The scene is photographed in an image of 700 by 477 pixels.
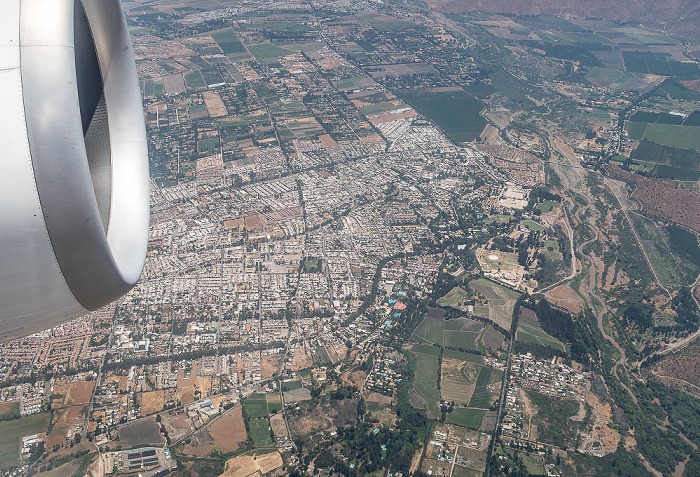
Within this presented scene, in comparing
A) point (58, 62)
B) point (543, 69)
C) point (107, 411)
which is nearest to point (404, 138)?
point (543, 69)

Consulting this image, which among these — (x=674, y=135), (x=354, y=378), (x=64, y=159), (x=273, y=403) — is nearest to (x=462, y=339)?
(x=354, y=378)

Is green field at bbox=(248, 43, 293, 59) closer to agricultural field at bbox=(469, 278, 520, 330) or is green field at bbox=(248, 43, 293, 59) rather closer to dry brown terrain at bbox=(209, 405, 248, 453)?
agricultural field at bbox=(469, 278, 520, 330)

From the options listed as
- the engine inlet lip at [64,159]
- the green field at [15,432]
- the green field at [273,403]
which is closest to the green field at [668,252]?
the green field at [273,403]

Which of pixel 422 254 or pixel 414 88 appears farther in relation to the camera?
pixel 414 88

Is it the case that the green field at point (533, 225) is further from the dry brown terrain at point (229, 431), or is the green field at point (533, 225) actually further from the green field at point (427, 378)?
the dry brown terrain at point (229, 431)

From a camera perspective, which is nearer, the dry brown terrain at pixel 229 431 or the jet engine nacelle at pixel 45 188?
the jet engine nacelle at pixel 45 188

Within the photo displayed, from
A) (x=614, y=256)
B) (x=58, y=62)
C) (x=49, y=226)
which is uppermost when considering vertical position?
(x=58, y=62)

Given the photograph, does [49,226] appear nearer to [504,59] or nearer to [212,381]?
[212,381]
